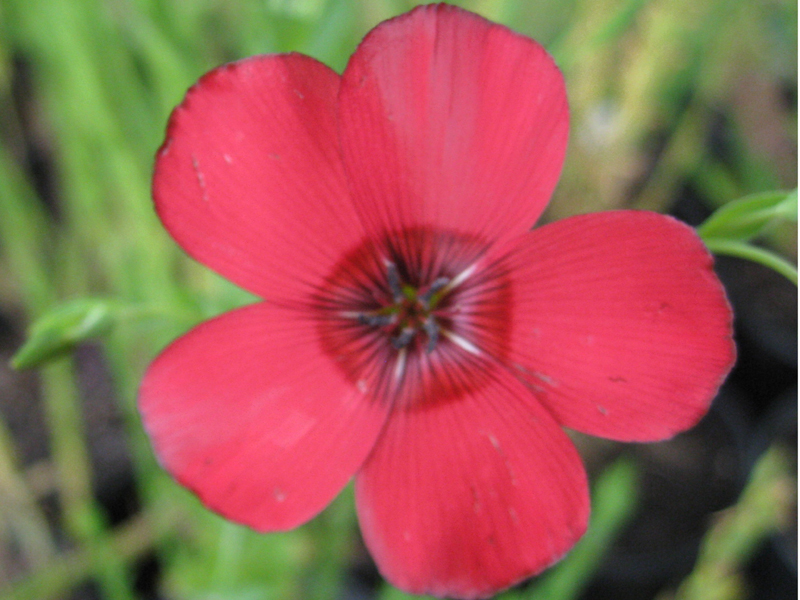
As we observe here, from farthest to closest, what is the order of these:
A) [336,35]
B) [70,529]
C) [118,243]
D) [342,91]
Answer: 1. [70,529]
2. [118,243]
3. [336,35]
4. [342,91]

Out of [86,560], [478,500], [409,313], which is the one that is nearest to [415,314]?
[409,313]

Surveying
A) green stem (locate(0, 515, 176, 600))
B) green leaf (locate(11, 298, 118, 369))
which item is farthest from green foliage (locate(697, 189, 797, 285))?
green stem (locate(0, 515, 176, 600))

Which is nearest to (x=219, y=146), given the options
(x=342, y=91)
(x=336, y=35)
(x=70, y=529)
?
(x=342, y=91)

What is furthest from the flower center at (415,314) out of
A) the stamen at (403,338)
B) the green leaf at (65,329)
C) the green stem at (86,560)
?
the green stem at (86,560)

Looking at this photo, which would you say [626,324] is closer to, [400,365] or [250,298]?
[400,365]

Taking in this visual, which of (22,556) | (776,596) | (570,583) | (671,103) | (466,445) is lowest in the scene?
(776,596)

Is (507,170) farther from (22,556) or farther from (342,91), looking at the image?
(22,556)

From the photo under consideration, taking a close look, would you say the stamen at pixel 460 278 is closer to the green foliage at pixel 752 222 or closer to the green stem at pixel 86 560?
the green foliage at pixel 752 222
